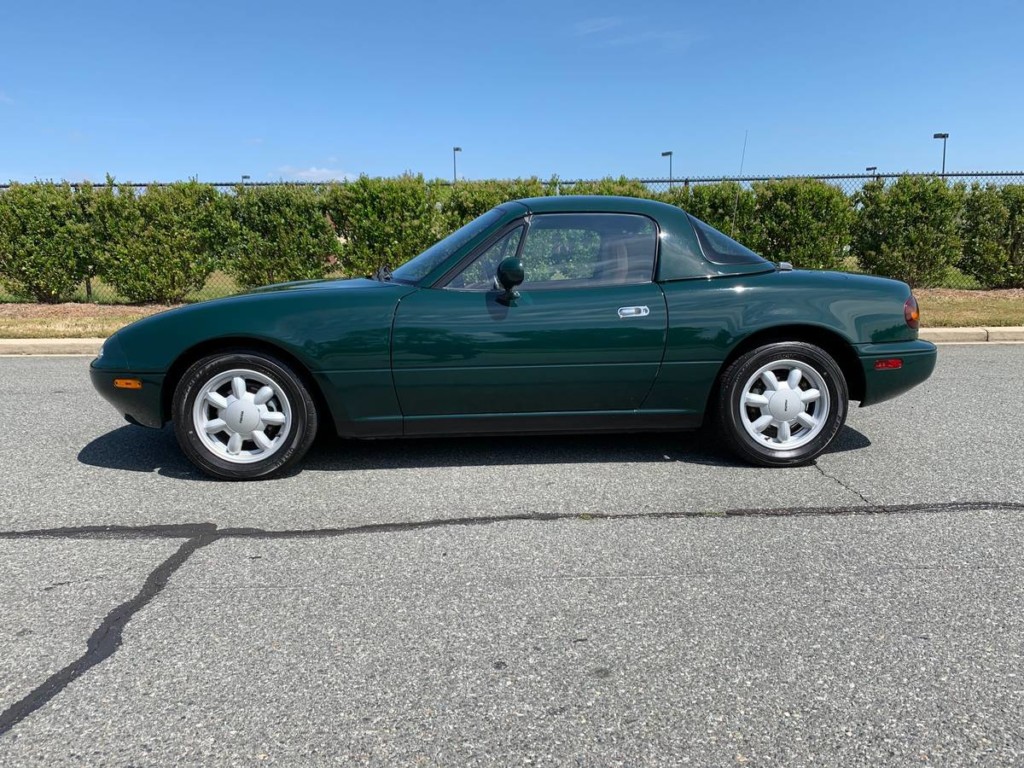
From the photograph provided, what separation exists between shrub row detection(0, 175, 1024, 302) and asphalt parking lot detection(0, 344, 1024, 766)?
304 inches

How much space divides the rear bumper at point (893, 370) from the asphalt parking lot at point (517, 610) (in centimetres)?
40

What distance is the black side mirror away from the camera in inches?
159

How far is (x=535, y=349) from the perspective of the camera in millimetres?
4164

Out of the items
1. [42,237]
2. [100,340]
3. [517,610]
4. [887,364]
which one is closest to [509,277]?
[517,610]

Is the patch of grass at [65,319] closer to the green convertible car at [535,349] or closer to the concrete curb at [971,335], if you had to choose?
the green convertible car at [535,349]

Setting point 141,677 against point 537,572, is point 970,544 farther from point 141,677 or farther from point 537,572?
point 141,677

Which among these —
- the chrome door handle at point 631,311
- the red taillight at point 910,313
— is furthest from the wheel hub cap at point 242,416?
the red taillight at point 910,313

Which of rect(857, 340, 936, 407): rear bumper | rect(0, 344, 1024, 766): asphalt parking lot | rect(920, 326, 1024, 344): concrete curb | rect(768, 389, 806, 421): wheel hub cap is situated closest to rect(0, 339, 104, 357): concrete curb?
rect(0, 344, 1024, 766): asphalt parking lot

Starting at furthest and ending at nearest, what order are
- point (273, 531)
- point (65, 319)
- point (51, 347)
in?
point (65, 319)
point (51, 347)
point (273, 531)

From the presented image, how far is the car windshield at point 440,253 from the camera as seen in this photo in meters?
4.34

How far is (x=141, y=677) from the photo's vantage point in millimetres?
2365

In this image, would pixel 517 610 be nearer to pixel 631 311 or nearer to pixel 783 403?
pixel 631 311

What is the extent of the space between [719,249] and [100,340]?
7.45 meters

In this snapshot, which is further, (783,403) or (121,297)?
(121,297)
